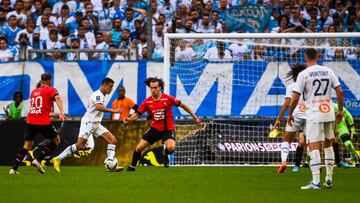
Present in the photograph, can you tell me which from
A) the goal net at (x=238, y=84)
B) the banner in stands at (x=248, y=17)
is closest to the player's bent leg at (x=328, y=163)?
the goal net at (x=238, y=84)

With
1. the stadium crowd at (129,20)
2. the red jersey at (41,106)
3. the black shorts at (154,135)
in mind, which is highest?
the stadium crowd at (129,20)

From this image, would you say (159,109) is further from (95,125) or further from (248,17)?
(248,17)

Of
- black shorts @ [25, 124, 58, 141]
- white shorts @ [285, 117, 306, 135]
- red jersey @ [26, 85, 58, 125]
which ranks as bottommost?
black shorts @ [25, 124, 58, 141]

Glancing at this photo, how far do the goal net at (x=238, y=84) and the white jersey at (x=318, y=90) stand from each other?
883cm

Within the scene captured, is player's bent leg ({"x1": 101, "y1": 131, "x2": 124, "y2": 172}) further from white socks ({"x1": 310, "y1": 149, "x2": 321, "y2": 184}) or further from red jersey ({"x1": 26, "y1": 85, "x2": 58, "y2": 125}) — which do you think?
white socks ({"x1": 310, "y1": 149, "x2": 321, "y2": 184})

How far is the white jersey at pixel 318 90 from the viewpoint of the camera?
13898mm

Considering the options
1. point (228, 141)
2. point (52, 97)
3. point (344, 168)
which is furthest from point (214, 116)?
point (52, 97)

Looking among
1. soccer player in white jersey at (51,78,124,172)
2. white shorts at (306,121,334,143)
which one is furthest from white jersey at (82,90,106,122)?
white shorts at (306,121,334,143)

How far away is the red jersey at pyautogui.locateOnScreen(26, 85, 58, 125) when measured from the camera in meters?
Result: 19.5

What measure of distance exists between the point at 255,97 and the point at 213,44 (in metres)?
2.00

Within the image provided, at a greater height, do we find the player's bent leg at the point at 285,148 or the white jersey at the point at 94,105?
the white jersey at the point at 94,105

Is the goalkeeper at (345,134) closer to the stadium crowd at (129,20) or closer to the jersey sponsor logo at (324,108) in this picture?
the stadium crowd at (129,20)

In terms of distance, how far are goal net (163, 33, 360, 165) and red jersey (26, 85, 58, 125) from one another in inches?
163

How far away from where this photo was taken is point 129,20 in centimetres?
2758
